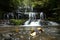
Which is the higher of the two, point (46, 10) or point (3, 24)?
point (46, 10)

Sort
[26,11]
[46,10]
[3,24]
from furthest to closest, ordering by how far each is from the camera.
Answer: [26,11] → [46,10] → [3,24]

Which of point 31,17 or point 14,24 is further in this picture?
point 31,17

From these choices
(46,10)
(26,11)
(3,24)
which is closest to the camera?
(3,24)

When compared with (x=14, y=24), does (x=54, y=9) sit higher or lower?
higher

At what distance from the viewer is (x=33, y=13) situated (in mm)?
14336

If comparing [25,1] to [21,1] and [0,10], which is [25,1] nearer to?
[21,1]

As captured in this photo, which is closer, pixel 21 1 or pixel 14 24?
pixel 14 24

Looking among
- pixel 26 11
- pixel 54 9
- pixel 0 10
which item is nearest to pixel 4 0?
pixel 0 10

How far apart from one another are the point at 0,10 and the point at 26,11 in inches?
80.4

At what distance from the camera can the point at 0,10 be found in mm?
13680

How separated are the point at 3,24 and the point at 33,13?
294cm

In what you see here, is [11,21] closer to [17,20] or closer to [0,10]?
[17,20]

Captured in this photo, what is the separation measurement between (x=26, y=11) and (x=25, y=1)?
817mm

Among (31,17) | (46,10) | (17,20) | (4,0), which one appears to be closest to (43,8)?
(46,10)
